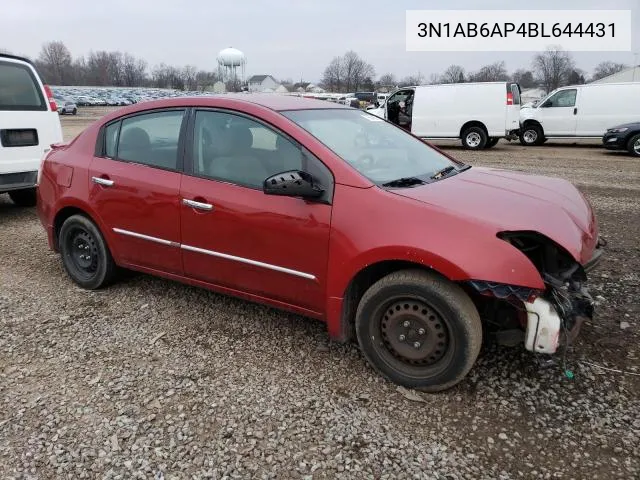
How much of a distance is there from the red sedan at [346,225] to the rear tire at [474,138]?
11.9m

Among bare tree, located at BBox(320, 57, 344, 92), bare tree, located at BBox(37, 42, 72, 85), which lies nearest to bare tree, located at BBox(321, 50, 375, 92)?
bare tree, located at BBox(320, 57, 344, 92)

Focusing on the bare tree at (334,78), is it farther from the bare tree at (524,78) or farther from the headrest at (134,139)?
the headrest at (134,139)

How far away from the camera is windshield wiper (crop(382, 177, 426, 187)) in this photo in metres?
3.00

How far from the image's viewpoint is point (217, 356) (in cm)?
323

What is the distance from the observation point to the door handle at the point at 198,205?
3313 millimetres

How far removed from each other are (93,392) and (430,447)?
1871mm

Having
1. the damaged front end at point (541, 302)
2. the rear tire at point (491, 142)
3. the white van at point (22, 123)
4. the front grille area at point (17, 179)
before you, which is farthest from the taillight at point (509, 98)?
the damaged front end at point (541, 302)

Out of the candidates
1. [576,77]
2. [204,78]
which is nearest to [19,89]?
[576,77]

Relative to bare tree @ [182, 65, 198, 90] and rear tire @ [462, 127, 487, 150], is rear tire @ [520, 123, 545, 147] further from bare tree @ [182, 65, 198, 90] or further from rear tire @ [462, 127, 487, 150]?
bare tree @ [182, 65, 198, 90]

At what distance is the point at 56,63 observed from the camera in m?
103

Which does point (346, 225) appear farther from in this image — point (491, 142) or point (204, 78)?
point (204, 78)

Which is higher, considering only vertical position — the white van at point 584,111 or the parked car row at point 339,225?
the white van at point 584,111

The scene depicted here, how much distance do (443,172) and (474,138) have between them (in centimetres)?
1263

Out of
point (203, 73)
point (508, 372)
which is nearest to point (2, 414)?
point (508, 372)
